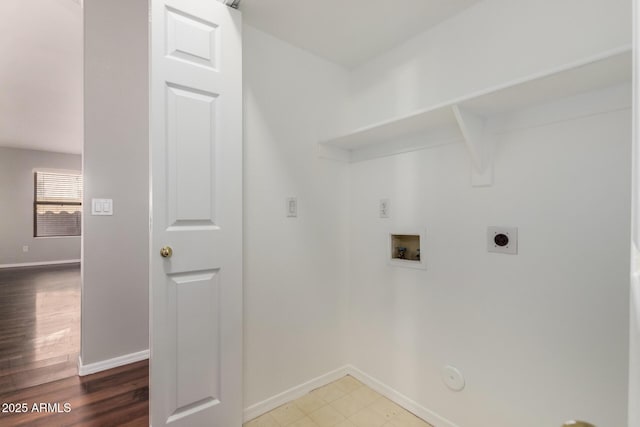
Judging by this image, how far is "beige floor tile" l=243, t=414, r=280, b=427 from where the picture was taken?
1.58 metres

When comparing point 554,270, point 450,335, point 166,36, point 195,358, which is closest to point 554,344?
point 554,270

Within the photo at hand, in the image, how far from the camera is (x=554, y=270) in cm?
120

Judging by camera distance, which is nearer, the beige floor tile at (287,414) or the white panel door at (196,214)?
the white panel door at (196,214)

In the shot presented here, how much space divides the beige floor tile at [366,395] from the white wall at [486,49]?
1733 mm

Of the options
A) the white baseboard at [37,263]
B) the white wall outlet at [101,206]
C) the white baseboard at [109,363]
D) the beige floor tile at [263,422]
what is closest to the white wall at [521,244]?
the beige floor tile at [263,422]

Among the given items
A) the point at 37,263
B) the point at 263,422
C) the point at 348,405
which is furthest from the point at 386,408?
the point at 37,263

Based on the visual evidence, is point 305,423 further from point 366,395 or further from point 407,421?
point 407,421

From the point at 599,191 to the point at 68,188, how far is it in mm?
9222

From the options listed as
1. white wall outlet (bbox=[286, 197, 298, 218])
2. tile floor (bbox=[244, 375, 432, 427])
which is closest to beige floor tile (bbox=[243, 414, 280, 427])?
tile floor (bbox=[244, 375, 432, 427])

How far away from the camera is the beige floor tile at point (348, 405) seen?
1.68 metres

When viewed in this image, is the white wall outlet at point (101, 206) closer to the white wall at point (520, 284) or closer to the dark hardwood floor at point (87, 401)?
the dark hardwood floor at point (87, 401)

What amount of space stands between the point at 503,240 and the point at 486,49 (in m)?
0.91

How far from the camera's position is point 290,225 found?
179 centimetres

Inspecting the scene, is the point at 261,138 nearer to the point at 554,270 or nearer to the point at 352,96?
the point at 352,96
